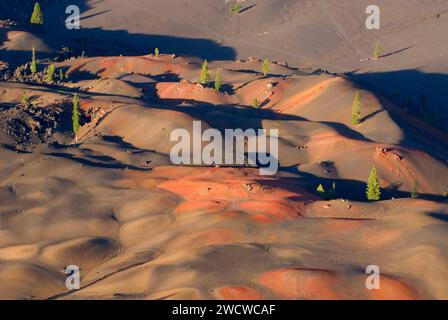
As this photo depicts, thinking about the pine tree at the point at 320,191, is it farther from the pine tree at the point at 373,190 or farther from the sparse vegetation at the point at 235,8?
the sparse vegetation at the point at 235,8

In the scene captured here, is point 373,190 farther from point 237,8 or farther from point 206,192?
point 237,8

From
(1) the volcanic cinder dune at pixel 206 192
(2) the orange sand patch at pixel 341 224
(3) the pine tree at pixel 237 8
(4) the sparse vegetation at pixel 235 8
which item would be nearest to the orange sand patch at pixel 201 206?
(1) the volcanic cinder dune at pixel 206 192

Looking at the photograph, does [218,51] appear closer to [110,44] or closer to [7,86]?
[110,44]

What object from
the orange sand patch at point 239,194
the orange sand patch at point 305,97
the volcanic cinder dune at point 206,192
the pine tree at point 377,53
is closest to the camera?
the volcanic cinder dune at point 206,192

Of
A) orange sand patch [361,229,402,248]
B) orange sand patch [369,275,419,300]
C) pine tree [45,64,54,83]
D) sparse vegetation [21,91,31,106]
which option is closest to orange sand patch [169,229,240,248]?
orange sand patch [361,229,402,248]

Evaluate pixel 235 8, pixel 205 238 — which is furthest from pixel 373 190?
pixel 235 8

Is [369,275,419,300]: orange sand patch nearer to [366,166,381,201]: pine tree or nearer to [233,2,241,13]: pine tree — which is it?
[366,166,381,201]: pine tree

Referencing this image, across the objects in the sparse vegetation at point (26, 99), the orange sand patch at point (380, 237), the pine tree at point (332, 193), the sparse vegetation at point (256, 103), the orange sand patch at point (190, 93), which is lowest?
the orange sand patch at point (380, 237)
